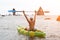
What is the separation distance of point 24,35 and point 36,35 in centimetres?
68

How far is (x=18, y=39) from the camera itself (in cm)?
1111

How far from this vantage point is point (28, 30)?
35.4 ft

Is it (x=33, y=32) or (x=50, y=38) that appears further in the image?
(x=50, y=38)

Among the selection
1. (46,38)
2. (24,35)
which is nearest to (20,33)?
(24,35)

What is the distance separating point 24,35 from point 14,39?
53cm

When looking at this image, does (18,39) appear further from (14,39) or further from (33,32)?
(33,32)

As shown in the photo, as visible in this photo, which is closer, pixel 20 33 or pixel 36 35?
pixel 36 35

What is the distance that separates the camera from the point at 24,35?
11164 millimetres

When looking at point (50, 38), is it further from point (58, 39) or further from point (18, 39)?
point (18, 39)

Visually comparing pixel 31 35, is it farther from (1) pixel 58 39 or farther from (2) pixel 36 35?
(1) pixel 58 39

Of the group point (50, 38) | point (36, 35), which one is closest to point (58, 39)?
point (50, 38)

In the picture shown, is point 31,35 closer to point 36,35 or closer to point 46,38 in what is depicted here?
point 36,35

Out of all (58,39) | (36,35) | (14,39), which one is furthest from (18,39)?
(58,39)

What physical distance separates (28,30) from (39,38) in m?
0.66
